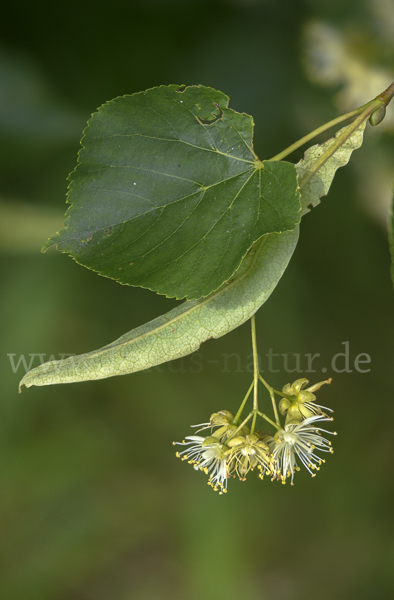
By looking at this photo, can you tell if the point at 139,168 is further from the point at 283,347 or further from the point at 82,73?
the point at 283,347

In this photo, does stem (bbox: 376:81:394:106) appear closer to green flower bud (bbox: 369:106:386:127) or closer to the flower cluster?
green flower bud (bbox: 369:106:386:127)

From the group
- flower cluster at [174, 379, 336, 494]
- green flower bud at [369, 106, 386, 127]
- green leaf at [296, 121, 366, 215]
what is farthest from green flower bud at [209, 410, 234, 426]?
green flower bud at [369, 106, 386, 127]

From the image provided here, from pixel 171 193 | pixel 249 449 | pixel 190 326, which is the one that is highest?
pixel 171 193

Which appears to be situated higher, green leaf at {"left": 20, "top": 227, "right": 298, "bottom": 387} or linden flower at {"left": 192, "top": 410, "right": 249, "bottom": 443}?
green leaf at {"left": 20, "top": 227, "right": 298, "bottom": 387}

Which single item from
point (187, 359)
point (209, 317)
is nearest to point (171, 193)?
point (209, 317)

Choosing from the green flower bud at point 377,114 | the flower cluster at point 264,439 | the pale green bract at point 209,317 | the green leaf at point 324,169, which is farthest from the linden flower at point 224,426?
the green flower bud at point 377,114

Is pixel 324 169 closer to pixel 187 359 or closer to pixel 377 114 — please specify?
pixel 377 114

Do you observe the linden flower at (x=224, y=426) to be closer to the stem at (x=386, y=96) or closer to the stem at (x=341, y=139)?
the stem at (x=341, y=139)
